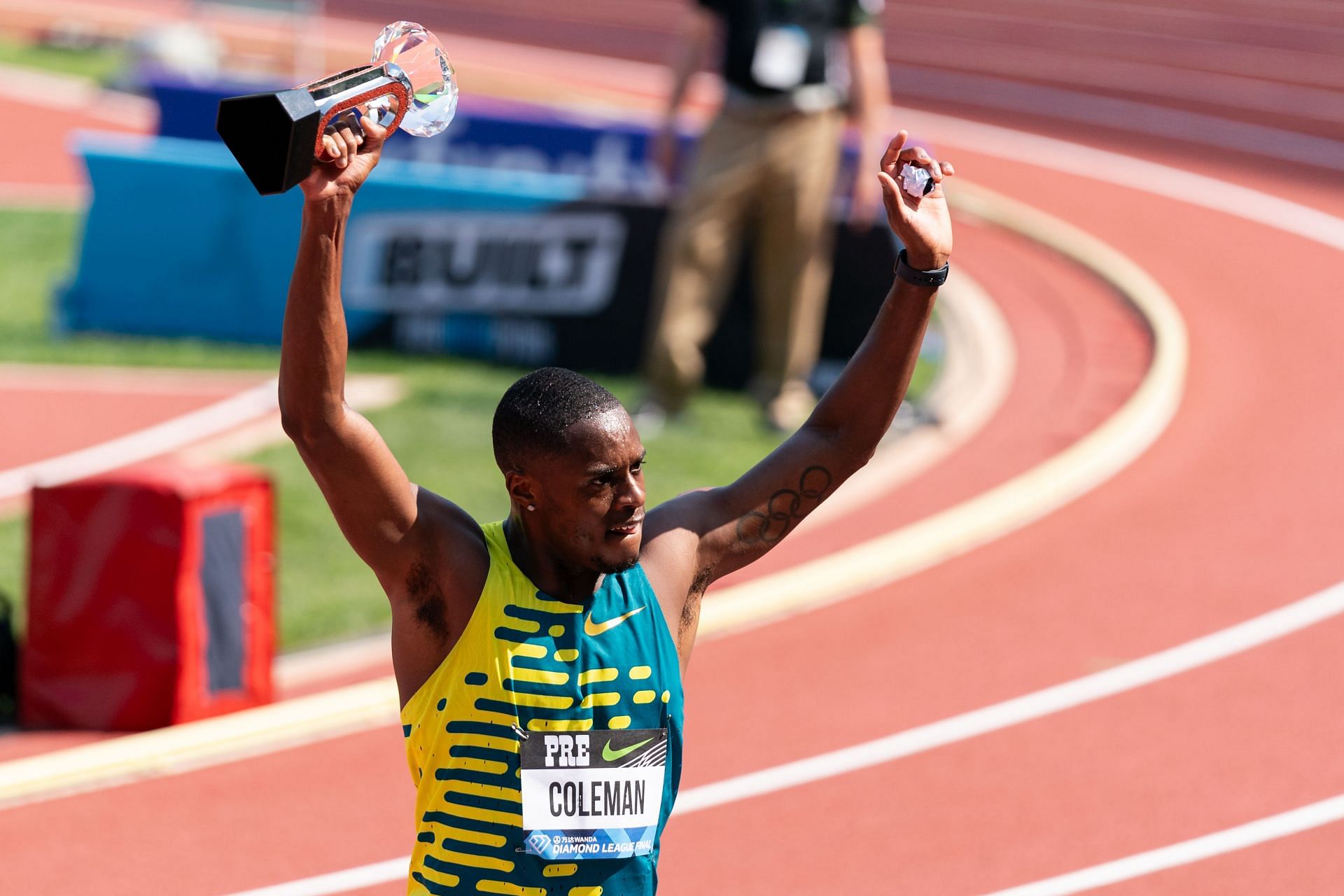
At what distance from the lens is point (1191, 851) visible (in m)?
5.96

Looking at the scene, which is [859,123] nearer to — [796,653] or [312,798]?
[796,653]

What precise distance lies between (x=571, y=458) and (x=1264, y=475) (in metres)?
7.24

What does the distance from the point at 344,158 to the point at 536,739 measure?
1.04 m

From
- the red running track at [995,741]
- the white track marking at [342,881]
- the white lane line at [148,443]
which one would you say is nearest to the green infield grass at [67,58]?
the white lane line at [148,443]

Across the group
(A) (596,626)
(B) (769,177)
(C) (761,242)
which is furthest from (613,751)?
(C) (761,242)

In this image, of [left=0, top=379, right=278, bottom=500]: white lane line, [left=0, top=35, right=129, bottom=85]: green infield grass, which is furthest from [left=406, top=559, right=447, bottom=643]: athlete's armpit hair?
[left=0, top=35, right=129, bottom=85]: green infield grass

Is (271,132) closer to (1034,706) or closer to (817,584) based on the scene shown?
(1034,706)

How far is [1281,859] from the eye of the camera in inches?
232

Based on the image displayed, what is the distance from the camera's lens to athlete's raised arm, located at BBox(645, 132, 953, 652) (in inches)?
135

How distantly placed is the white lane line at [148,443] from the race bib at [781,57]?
139 inches

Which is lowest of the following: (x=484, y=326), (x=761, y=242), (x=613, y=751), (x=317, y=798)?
(x=317, y=798)

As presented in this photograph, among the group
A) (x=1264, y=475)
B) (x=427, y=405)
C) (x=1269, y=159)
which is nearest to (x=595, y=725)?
(x=1264, y=475)

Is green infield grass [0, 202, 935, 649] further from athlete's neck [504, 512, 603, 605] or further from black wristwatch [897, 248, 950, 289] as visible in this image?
black wristwatch [897, 248, 950, 289]

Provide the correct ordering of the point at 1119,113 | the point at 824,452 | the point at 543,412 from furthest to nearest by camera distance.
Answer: the point at 1119,113
the point at 824,452
the point at 543,412
